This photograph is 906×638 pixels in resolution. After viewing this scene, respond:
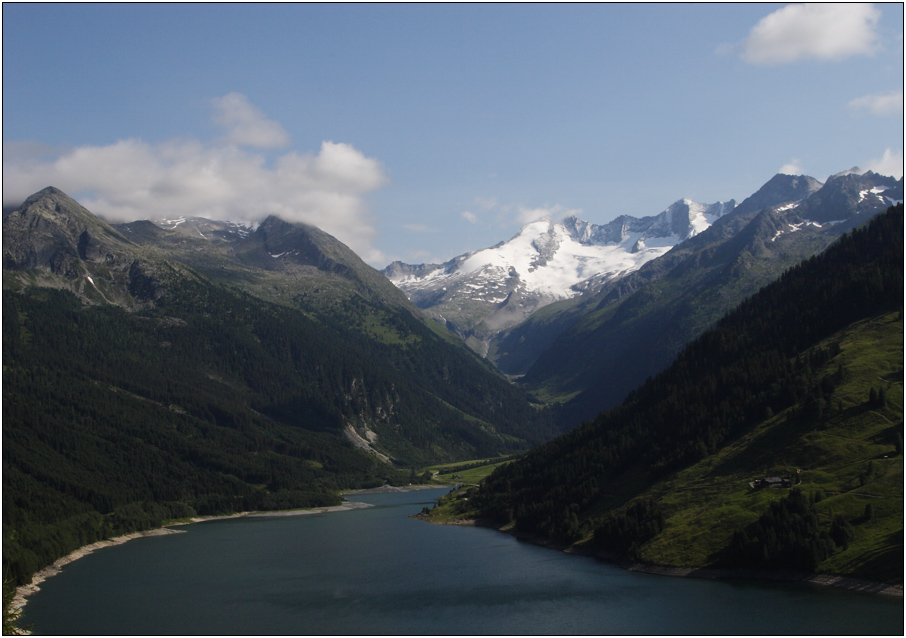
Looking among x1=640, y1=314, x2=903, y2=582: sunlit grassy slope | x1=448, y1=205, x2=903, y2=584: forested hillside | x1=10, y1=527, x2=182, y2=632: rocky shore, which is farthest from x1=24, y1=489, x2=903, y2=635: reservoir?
x1=448, y1=205, x2=903, y2=584: forested hillside

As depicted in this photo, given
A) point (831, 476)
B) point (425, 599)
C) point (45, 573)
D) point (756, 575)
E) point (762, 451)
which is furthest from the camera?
point (762, 451)

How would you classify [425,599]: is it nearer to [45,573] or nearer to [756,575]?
[756,575]

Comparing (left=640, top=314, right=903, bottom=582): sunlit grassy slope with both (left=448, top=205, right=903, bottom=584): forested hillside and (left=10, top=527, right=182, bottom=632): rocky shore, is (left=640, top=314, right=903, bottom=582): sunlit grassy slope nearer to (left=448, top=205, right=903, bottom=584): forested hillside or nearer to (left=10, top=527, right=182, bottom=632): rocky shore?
(left=448, top=205, right=903, bottom=584): forested hillside

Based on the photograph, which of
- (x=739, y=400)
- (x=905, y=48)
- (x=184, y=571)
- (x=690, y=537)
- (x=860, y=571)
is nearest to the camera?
(x=905, y=48)

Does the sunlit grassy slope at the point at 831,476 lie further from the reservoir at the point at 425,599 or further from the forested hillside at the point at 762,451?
the reservoir at the point at 425,599

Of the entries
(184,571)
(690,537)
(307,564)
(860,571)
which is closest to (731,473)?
(690,537)

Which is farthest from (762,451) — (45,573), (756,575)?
(45,573)

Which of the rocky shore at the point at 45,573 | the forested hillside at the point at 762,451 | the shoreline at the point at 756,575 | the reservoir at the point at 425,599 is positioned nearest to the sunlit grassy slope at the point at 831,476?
the forested hillside at the point at 762,451

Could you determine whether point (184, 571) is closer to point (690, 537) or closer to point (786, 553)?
point (690, 537)
